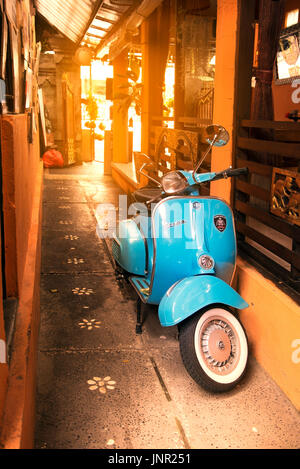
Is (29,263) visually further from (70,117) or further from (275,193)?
(70,117)

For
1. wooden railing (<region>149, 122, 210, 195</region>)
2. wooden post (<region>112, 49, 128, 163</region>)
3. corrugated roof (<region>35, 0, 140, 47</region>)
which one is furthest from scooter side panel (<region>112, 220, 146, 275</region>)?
wooden post (<region>112, 49, 128, 163</region>)

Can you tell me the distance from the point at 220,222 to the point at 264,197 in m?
0.46

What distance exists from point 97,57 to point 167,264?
38.4 feet

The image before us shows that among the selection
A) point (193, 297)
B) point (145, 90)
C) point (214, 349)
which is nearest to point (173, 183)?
point (193, 297)

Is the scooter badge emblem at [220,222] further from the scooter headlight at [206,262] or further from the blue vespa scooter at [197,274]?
the scooter headlight at [206,262]

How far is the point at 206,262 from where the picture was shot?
2.82 m

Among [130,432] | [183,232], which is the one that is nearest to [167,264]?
[183,232]

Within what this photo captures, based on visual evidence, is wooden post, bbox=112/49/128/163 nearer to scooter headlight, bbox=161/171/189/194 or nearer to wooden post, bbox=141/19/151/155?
wooden post, bbox=141/19/151/155

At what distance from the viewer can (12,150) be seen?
2396mm

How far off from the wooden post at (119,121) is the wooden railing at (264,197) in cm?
793

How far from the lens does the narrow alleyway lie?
2.22 metres

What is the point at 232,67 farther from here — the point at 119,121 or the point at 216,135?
the point at 119,121

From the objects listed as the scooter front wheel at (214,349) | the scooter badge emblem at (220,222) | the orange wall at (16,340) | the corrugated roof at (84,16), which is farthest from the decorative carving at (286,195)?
the corrugated roof at (84,16)

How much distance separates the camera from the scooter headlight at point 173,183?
278 cm
